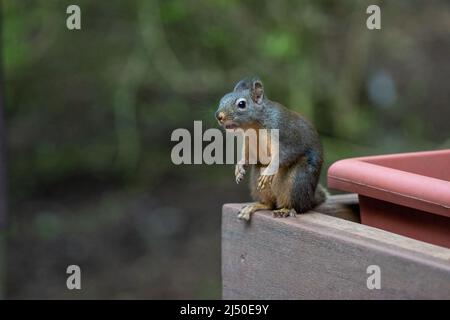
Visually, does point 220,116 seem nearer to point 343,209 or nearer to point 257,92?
point 257,92

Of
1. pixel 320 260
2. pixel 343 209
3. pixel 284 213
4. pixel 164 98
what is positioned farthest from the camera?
pixel 164 98

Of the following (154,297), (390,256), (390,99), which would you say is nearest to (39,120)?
(154,297)

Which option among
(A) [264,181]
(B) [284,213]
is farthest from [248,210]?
(A) [264,181]

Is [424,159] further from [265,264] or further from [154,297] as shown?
[154,297]

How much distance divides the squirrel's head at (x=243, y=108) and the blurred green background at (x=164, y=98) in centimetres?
259

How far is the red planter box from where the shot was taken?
2031mm

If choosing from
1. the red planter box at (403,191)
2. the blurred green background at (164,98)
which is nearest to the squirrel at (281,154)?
the red planter box at (403,191)

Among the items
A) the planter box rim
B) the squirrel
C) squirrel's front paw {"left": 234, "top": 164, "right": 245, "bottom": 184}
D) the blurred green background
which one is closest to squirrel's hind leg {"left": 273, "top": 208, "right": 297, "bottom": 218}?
the squirrel

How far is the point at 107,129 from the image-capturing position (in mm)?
6094

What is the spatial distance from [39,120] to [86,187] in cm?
57

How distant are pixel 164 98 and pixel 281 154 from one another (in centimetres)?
366

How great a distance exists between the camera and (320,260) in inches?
78.2

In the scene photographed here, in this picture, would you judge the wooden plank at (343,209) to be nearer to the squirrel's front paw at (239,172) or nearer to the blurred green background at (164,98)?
the squirrel's front paw at (239,172)

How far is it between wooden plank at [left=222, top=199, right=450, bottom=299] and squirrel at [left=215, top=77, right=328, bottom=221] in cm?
12
